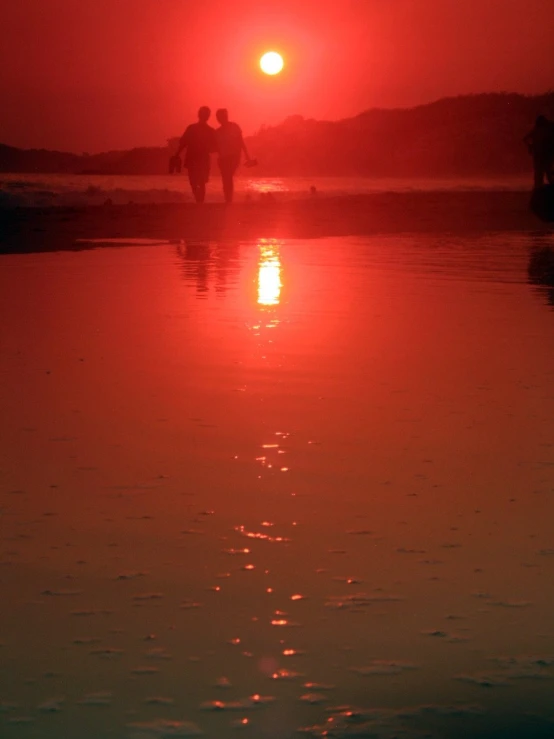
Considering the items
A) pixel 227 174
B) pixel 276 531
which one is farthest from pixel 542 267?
pixel 227 174

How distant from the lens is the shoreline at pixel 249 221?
17.9 metres

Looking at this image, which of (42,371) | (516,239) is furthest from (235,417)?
(516,239)

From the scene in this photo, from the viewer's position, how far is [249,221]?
70.6ft

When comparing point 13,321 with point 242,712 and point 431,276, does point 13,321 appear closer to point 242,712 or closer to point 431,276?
point 431,276

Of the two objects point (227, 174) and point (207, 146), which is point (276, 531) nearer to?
point (207, 146)

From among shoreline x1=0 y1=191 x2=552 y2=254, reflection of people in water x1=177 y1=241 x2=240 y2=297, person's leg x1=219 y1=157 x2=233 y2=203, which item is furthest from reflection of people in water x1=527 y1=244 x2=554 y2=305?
person's leg x1=219 y1=157 x2=233 y2=203

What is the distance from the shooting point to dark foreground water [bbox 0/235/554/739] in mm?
2658

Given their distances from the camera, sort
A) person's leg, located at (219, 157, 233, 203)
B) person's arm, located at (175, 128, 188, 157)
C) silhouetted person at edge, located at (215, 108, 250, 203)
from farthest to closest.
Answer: person's leg, located at (219, 157, 233, 203), silhouetted person at edge, located at (215, 108, 250, 203), person's arm, located at (175, 128, 188, 157)

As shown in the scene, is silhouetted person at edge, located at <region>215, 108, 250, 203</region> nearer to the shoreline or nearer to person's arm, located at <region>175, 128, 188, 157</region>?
person's arm, located at <region>175, 128, 188, 157</region>

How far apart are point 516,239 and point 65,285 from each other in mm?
8841

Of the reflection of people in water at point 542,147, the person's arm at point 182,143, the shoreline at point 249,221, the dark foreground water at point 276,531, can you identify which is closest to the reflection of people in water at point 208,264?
the shoreline at point 249,221

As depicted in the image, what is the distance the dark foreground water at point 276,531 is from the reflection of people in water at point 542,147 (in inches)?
651

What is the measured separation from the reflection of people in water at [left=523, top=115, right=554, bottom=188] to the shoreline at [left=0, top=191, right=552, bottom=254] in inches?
34.6

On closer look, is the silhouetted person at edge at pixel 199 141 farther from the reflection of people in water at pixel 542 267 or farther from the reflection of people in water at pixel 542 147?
the reflection of people in water at pixel 542 267
